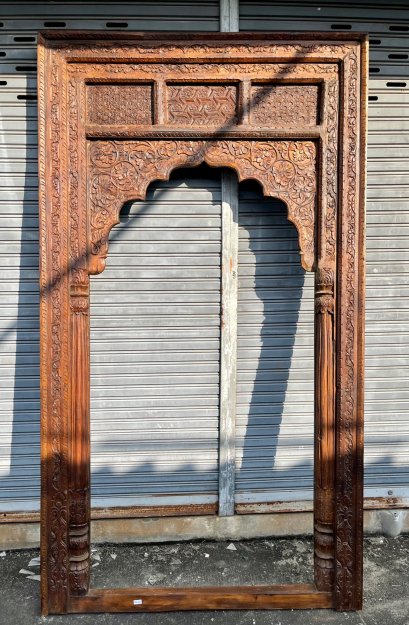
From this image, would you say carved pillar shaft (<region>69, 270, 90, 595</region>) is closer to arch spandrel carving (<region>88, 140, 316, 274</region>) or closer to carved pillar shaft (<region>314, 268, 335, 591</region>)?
arch spandrel carving (<region>88, 140, 316, 274</region>)

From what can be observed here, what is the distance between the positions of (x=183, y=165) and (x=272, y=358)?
51.2 inches

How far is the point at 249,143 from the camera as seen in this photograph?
2.45m

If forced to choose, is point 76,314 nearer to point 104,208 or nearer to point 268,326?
point 104,208

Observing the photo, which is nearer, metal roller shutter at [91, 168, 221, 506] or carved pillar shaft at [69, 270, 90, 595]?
carved pillar shaft at [69, 270, 90, 595]

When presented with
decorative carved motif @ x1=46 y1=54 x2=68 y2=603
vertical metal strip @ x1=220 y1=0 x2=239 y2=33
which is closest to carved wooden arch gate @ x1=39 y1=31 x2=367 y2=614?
decorative carved motif @ x1=46 y1=54 x2=68 y2=603

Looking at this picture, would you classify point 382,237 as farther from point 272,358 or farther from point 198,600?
point 198,600

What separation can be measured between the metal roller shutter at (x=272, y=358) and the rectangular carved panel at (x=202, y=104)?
51 cm

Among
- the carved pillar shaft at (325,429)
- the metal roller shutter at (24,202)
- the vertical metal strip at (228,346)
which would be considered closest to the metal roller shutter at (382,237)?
the vertical metal strip at (228,346)

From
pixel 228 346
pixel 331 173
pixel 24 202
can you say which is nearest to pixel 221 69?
pixel 331 173

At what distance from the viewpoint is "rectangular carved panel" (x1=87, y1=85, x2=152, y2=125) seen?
7.98 feet

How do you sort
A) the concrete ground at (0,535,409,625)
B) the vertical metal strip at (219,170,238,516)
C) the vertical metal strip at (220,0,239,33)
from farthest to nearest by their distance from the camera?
the vertical metal strip at (219,170,238,516), the vertical metal strip at (220,0,239,33), the concrete ground at (0,535,409,625)

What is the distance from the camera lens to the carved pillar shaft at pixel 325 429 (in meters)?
2.46

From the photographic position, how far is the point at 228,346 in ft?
9.52

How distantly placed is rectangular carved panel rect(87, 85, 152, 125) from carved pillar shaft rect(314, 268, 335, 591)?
1.26m
